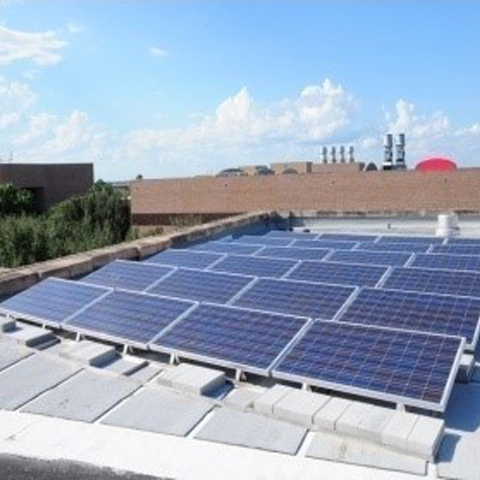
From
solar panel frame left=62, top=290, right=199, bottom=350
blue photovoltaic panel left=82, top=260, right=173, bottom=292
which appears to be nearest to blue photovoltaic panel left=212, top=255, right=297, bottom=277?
blue photovoltaic panel left=82, top=260, right=173, bottom=292

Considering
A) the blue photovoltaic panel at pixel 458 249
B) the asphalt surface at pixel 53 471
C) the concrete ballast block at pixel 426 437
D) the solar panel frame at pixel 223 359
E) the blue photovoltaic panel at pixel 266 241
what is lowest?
the asphalt surface at pixel 53 471

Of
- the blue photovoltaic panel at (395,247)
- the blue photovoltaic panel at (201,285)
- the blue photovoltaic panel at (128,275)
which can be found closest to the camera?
the blue photovoltaic panel at (201,285)

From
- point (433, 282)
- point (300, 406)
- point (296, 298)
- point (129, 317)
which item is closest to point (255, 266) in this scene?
point (296, 298)

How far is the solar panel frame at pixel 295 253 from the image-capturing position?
1377 cm

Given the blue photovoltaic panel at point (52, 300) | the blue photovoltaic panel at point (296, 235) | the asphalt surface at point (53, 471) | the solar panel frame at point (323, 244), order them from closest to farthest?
the asphalt surface at point (53, 471), the blue photovoltaic panel at point (52, 300), the solar panel frame at point (323, 244), the blue photovoltaic panel at point (296, 235)

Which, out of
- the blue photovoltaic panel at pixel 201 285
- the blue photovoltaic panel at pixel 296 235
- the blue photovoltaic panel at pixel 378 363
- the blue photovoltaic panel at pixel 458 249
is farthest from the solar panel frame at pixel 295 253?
the blue photovoltaic panel at pixel 378 363

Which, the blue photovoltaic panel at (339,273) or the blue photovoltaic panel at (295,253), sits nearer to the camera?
the blue photovoltaic panel at (339,273)

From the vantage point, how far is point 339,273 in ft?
35.8

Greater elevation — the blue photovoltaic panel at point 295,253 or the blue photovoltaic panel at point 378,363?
the blue photovoltaic panel at point 295,253

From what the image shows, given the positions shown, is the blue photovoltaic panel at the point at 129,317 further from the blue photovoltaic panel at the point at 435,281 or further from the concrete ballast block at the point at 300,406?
the blue photovoltaic panel at the point at 435,281

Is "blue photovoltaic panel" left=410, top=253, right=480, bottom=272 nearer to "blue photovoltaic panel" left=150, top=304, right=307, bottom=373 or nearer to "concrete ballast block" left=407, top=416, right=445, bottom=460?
"blue photovoltaic panel" left=150, top=304, right=307, bottom=373

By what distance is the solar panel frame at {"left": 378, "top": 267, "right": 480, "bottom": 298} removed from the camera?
948cm

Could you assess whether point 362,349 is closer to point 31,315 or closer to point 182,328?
point 182,328

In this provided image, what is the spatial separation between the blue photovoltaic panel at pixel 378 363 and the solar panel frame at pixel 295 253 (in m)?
6.56
